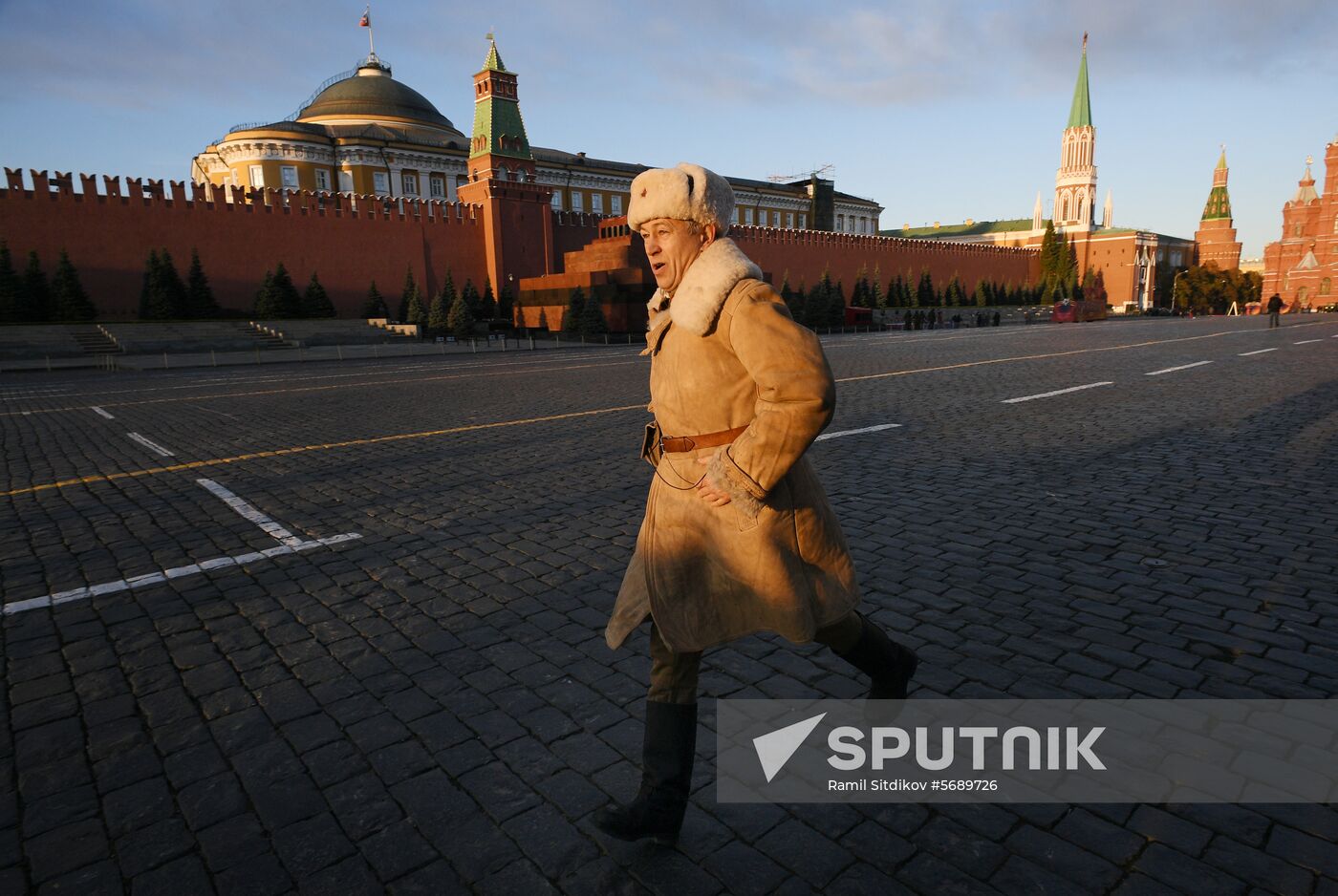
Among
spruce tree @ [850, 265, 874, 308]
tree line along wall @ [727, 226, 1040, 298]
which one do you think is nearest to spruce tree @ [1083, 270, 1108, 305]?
tree line along wall @ [727, 226, 1040, 298]

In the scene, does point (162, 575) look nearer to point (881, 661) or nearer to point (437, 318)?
point (881, 661)

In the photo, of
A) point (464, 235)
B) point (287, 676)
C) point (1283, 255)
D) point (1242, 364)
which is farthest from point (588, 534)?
point (1283, 255)

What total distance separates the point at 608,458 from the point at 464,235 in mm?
35345

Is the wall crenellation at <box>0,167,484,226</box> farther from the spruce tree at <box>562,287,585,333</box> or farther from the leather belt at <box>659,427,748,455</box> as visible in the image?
the leather belt at <box>659,427,748,455</box>

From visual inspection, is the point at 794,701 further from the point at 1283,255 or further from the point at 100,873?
the point at 1283,255

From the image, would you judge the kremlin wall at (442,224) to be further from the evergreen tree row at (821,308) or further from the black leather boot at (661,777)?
the black leather boot at (661,777)

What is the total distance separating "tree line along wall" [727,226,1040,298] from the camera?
166 feet

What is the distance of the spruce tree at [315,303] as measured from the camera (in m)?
32.9

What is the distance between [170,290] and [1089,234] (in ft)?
292

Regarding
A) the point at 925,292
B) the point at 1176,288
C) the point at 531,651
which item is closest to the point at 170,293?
the point at 531,651

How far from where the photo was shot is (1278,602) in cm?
352

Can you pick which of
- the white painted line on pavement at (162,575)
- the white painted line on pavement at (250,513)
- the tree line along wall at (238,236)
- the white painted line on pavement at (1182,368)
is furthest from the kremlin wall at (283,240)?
the white painted line on pavement at (162,575)

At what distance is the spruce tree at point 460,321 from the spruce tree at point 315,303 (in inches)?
226

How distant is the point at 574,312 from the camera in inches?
1330
